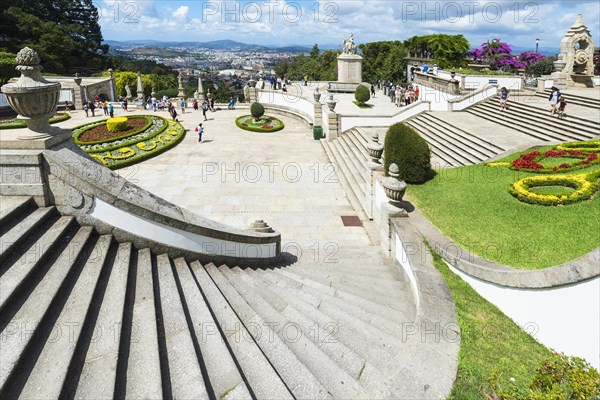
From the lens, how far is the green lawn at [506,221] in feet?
26.1

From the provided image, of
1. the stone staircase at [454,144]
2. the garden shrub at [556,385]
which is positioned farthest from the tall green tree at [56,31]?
the garden shrub at [556,385]

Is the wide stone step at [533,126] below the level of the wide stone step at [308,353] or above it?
above

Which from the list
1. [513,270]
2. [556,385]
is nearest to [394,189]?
[513,270]

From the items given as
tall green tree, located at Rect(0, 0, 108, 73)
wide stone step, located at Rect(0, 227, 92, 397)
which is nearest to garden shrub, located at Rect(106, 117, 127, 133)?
wide stone step, located at Rect(0, 227, 92, 397)

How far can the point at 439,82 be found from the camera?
102 feet

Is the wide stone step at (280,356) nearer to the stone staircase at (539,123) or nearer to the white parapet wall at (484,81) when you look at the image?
the stone staircase at (539,123)

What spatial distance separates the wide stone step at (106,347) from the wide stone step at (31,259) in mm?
865

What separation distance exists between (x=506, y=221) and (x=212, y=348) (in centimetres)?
826

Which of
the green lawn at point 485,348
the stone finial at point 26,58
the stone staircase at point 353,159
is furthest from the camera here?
the stone staircase at point 353,159

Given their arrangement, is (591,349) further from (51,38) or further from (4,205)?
(51,38)

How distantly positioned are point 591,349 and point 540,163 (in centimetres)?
925

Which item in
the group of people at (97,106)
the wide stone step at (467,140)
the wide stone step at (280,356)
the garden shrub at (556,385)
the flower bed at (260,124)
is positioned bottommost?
the garden shrub at (556,385)

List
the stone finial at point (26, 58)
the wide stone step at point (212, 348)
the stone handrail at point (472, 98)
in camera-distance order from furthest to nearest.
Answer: the stone handrail at point (472, 98)
the stone finial at point (26, 58)
the wide stone step at point (212, 348)

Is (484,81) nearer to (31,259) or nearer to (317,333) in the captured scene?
(317,333)
